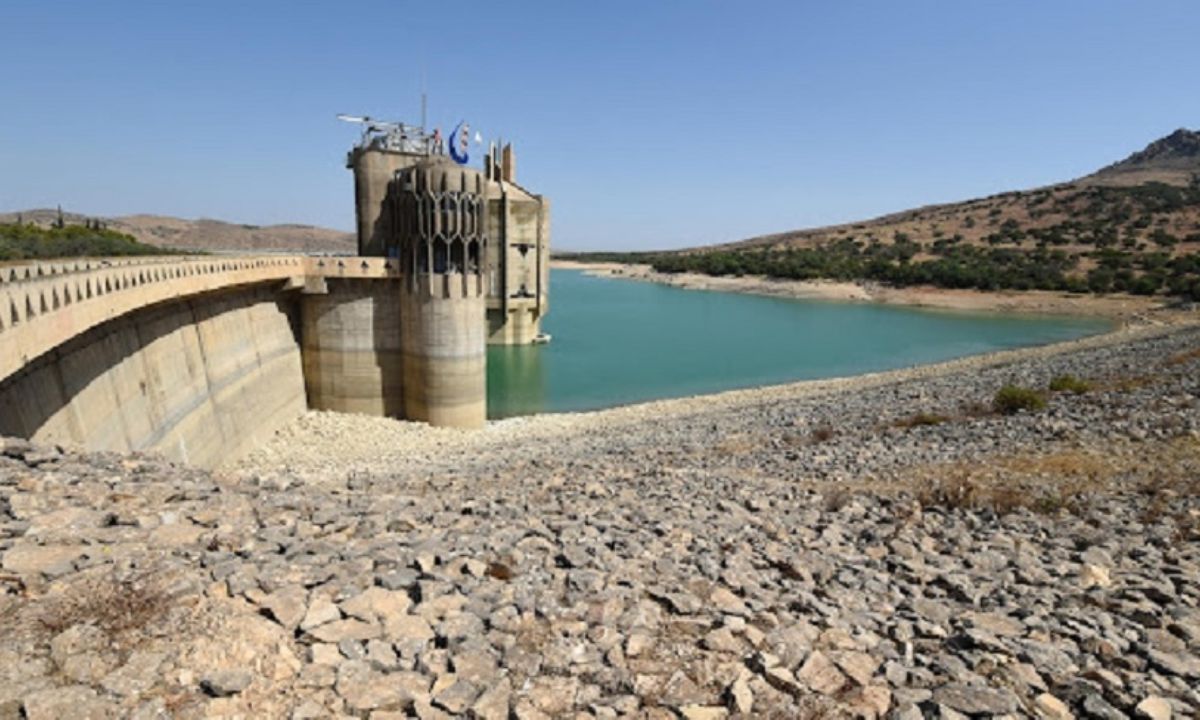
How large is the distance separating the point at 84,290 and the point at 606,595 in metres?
14.8

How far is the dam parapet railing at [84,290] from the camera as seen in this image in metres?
12.0

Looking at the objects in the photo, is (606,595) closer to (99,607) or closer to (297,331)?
(99,607)

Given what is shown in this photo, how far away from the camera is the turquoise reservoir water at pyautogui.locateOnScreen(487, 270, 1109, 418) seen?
41375 millimetres

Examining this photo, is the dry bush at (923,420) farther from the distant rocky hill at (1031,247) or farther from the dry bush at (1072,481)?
the distant rocky hill at (1031,247)

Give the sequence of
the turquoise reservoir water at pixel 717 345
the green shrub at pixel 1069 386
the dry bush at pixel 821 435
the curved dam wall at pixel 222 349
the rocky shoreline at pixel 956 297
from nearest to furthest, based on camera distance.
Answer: the curved dam wall at pixel 222 349
the dry bush at pixel 821 435
the green shrub at pixel 1069 386
the turquoise reservoir water at pixel 717 345
the rocky shoreline at pixel 956 297

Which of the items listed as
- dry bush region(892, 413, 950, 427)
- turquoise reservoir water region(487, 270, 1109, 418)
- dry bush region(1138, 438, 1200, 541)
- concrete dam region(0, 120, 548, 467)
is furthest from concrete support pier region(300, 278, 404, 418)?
dry bush region(1138, 438, 1200, 541)

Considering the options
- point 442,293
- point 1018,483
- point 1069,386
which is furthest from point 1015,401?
point 442,293

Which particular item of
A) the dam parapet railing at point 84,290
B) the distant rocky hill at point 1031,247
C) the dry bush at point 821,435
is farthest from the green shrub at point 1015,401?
the distant rocky hill at point 1031,247

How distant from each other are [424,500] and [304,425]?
67.4 feet

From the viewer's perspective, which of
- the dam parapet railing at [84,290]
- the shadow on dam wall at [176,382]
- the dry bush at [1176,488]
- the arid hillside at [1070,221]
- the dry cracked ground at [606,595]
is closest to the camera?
the dry cracked ground at [606,595]

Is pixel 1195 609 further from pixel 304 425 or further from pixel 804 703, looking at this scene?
pixel 304 425

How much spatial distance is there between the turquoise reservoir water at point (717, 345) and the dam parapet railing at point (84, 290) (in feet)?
48.6

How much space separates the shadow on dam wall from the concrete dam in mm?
55

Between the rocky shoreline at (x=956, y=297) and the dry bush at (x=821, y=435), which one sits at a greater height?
the rocky shoreline at (x=956, y=297)
